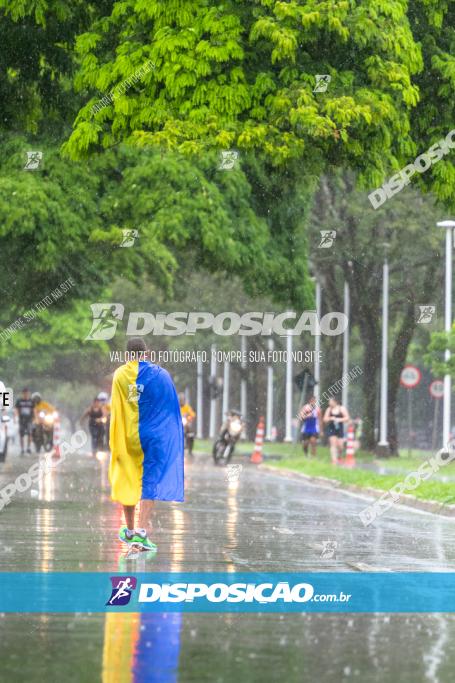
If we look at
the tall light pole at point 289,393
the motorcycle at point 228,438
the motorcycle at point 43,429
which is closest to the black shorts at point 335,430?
the motorcycle at point 228,438

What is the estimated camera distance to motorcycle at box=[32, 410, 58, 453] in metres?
49.4

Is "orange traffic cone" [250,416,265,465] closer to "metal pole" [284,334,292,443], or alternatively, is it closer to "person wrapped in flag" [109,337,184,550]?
"metal pole" [284,334,292,443]

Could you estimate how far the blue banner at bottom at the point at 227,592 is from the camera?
9.89 meters

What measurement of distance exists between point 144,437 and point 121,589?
3.16 metres

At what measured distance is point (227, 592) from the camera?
10.7 meters

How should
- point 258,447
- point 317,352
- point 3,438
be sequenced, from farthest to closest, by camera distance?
point 317,352 → point 258,447 → point 3,438

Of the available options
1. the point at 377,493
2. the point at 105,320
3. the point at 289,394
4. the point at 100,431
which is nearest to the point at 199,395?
the point at 105,320

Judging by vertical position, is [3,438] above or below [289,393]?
below

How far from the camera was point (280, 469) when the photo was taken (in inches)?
1614

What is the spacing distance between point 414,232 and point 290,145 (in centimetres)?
3604

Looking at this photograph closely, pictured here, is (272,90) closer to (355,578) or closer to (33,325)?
(355,578)

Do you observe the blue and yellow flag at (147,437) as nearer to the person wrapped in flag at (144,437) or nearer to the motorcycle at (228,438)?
the person wrapped in flag at (144,437)

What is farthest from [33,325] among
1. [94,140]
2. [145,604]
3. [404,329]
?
[145,604]

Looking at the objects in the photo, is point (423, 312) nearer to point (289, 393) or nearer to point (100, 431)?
point (289, 393)
